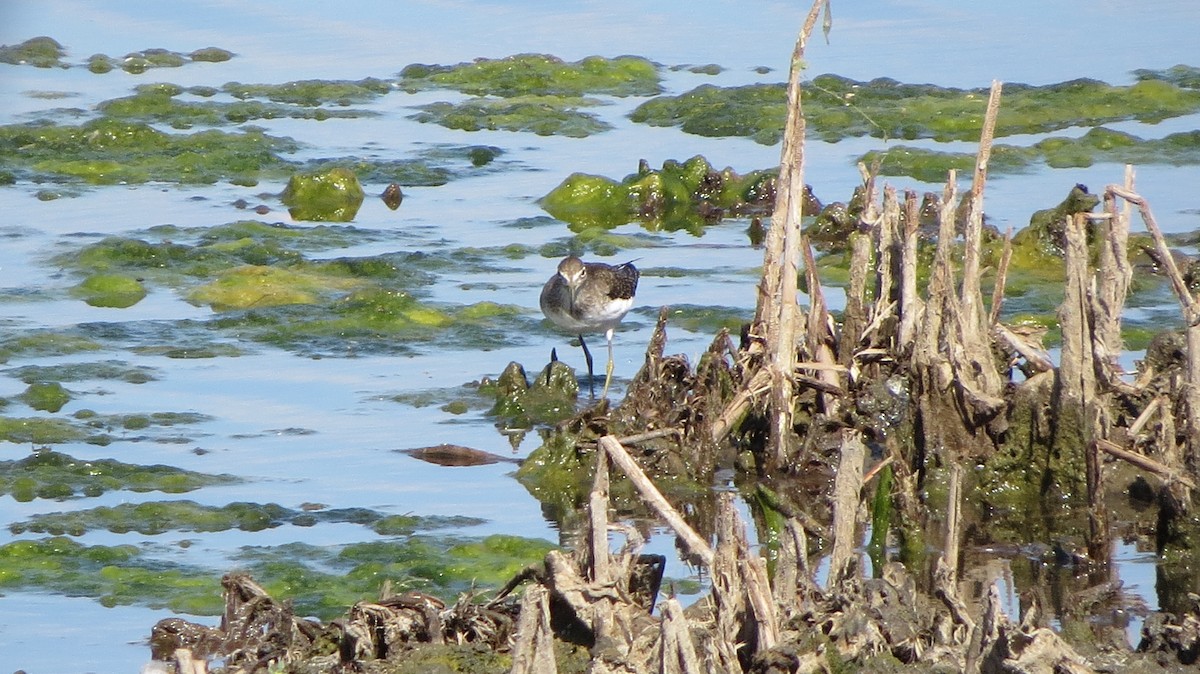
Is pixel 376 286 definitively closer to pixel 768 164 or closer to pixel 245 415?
pixel 245 415

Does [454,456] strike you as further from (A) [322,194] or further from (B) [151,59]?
(B) [151,59]

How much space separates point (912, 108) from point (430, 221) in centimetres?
446

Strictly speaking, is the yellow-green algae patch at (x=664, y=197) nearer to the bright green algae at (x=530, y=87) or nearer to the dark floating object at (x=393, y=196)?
the dark floating object at (x=393, y=196)

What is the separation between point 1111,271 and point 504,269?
5.37 m

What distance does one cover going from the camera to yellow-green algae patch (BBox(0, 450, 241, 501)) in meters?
7.35

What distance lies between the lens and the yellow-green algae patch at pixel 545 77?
54.0 ft

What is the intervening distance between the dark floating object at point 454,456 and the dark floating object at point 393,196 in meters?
5.36

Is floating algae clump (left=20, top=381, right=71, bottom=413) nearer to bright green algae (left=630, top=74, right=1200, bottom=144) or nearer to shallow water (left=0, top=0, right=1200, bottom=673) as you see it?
shallow water (left=0, top=0, right=1200, bottom=673)

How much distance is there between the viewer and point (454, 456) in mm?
7902

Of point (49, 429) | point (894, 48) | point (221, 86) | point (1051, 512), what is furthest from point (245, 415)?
point (894, 48)

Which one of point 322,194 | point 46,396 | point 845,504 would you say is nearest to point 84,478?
point 46,396

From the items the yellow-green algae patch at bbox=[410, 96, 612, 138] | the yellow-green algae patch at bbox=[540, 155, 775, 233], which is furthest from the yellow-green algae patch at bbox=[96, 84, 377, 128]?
the yellow-green algae patch at bbox=[540, 155, 775, 233]

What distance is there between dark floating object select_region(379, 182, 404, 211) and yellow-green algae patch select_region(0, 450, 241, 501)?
5.62 meters

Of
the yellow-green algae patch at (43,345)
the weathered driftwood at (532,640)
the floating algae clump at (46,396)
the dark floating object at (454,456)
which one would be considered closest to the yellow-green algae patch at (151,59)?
the yellow-green algae patch at (43,345)
